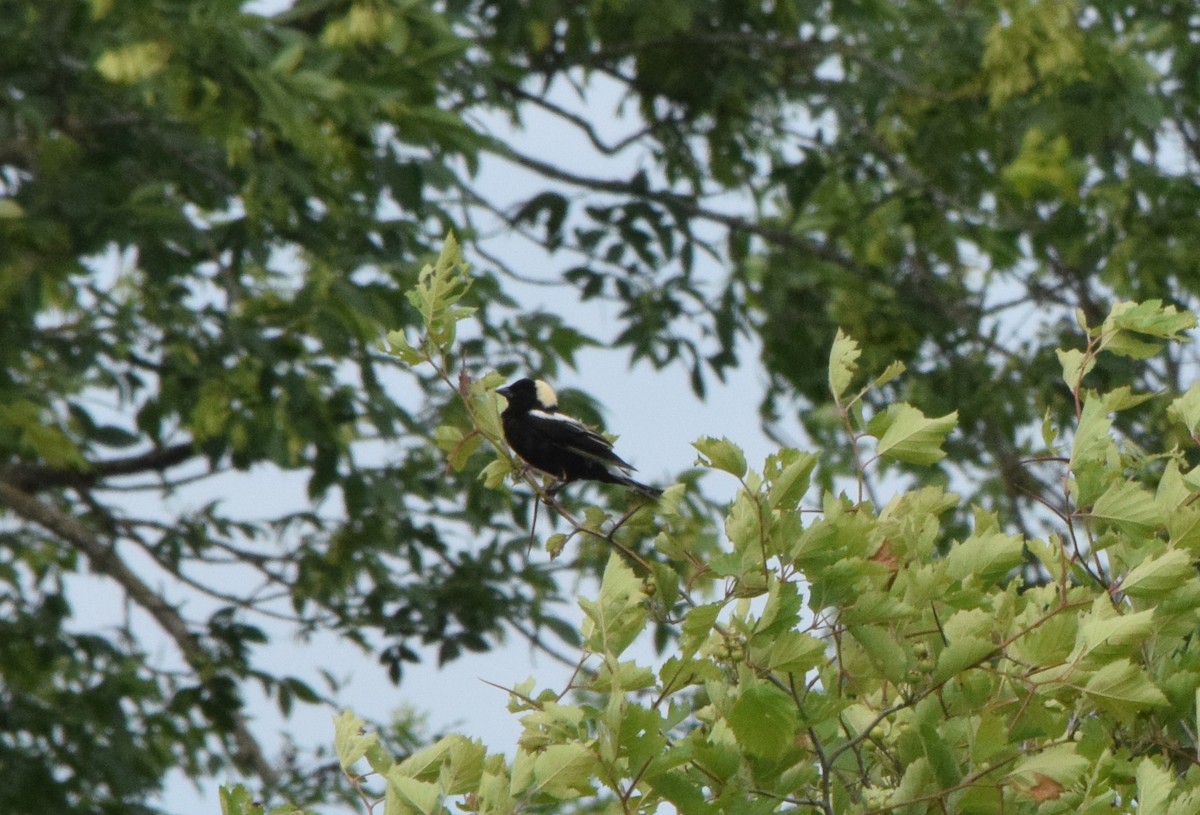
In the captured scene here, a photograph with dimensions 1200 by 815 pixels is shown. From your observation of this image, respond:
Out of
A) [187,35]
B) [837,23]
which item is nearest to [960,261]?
[837,23]

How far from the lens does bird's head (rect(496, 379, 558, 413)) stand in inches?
176

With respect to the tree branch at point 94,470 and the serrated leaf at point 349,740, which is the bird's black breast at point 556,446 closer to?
the serrated leaf at point 349,740

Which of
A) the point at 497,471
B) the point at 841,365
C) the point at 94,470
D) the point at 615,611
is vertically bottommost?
the point at 615,611

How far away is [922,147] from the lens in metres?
9.09

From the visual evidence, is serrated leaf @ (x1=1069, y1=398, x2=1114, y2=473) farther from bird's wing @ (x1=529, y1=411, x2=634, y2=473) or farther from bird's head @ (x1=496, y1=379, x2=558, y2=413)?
bird's head @ (x1=496, y1=379, x2=558, y2=413)

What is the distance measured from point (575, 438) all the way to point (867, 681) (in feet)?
5.31

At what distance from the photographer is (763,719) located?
7.44 feet

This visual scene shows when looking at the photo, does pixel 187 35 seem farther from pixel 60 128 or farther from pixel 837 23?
pixel 837 23

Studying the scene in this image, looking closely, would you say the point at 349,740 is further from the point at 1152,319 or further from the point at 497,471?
the point at 1152,319

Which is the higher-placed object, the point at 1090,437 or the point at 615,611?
the point at 1090,437

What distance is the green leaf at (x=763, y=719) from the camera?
225 centimetres

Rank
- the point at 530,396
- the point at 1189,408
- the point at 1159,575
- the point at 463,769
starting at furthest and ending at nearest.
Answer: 1. the point at 530,396
2. the point at 1189,408
3. the point at 1159,575
4. the point at 463,769

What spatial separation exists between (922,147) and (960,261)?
96 cm

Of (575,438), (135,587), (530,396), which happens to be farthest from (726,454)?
(135,587)
